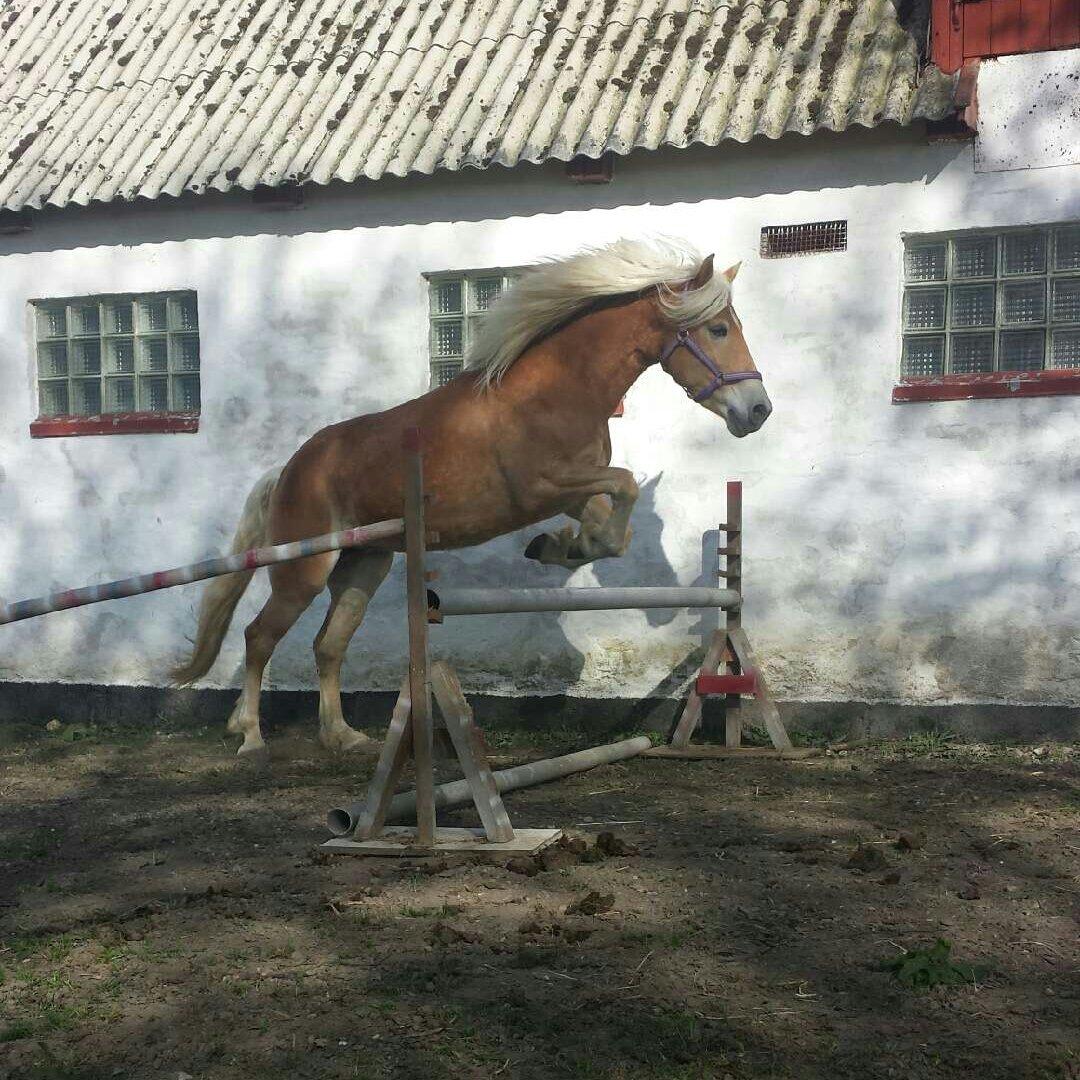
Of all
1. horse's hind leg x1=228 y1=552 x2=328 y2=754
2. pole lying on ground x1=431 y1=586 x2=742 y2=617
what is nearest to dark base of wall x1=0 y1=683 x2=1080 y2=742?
horse's hind leg x1=228 y1=552 x2=328 y2=754

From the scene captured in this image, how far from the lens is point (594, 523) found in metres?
6.17

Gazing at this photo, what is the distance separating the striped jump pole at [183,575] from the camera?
4.14 metres

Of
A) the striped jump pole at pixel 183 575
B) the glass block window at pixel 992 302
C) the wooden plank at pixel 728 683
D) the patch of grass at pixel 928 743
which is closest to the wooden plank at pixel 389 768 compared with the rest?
the striped jump pole at pixel 183 575

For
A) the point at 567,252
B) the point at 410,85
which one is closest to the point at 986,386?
the point at 567,252

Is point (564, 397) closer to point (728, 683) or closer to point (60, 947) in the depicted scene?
point (728, 683)

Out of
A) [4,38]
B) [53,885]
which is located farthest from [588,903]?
[4,38]

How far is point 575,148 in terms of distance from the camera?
24.5 ft

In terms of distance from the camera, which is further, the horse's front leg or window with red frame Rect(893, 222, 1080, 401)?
window with red frame Rect(893, 222, 1080, 401)

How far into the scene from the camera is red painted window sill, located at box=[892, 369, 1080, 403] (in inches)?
268

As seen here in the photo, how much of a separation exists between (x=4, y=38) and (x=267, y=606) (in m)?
5.63

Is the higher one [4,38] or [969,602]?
[4,38]

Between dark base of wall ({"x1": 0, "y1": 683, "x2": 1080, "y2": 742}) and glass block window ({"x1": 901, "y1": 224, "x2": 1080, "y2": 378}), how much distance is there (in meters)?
1.77

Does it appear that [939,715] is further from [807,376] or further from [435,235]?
[435,235]

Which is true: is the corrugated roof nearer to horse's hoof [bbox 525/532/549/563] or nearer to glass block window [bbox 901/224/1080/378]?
glass block window [bbox 901/224/1080/378]
